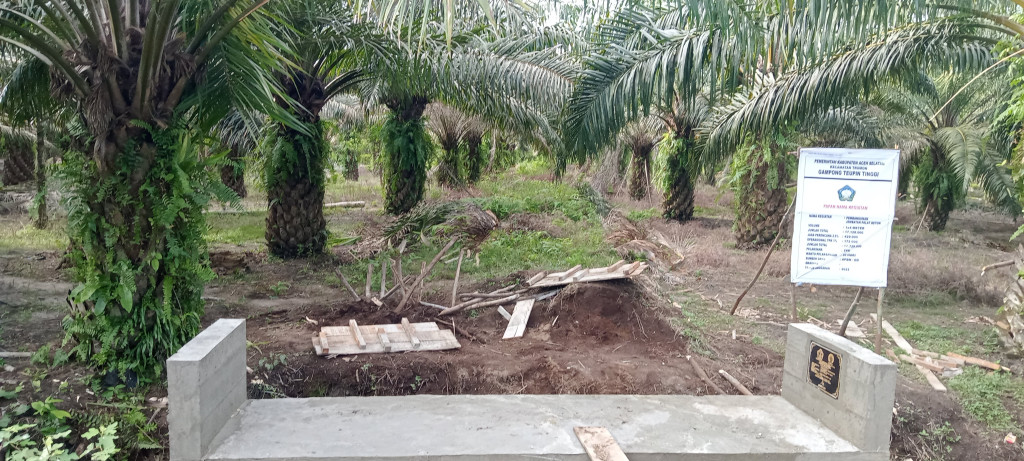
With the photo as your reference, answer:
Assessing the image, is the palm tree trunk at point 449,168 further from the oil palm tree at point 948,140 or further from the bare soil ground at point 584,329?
the oil palm tree at point 948,140

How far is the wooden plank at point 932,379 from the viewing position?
6106mm

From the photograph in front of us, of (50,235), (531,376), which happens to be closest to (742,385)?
(531,376)

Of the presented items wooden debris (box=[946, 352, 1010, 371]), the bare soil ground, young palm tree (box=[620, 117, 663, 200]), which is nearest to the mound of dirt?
the bare soil ground

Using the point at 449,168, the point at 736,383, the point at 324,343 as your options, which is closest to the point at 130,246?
the point at 324,343

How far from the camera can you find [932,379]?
630 cm

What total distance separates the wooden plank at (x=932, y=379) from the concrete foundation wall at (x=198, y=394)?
230 inches

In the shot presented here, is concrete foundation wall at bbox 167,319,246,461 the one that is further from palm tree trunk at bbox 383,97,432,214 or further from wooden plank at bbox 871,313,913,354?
palm tree trunk at bbox 383,97,432,214

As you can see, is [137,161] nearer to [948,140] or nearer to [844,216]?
[844,216]

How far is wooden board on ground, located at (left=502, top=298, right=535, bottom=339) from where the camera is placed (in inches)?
295

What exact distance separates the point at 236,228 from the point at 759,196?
1080 centimetres

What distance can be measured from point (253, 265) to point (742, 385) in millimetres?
7682

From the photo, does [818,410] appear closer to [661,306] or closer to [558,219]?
[661,306]

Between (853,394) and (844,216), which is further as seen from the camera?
(844,216)

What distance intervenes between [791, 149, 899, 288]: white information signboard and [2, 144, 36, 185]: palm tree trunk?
23.1 metres
